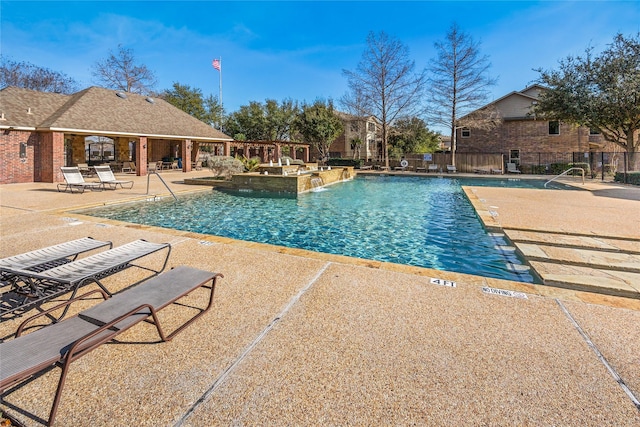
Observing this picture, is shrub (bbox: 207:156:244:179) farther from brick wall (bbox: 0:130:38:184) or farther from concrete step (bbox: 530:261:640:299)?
concrete step (bbox: 530:261:640:299)

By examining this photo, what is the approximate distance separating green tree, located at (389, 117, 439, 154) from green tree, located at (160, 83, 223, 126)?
71.2 ft

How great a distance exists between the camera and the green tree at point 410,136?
35.0 meters

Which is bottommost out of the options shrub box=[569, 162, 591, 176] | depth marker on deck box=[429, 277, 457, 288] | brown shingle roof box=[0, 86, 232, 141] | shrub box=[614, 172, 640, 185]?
depth marker on deck box=[429, 277, 457, 288]

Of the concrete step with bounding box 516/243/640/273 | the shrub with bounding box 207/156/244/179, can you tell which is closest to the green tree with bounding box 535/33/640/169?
the concrete step with bounding box 516/243/640/273

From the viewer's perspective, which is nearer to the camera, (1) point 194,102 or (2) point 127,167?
(2) point 127,167

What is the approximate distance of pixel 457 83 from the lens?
28.4 meters

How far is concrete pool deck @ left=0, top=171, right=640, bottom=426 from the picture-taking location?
204cm

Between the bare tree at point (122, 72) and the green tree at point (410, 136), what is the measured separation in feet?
87.3

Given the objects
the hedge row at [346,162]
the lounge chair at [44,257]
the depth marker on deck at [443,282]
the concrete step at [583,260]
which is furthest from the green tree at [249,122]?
the depth marker on deck at [443,282]

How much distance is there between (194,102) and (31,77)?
15349mm

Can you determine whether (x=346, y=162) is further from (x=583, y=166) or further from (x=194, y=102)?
(x=194, y=102)

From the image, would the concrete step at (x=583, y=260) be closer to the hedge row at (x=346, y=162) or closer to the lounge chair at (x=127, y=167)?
the lounge chair at (x=127, y=167)

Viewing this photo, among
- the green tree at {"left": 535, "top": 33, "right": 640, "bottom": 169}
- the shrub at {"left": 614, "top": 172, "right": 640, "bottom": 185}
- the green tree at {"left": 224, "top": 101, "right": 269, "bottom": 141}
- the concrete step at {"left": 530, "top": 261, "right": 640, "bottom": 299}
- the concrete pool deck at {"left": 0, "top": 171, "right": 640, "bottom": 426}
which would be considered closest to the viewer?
the concrete pool deck at {"left": 0, "top": 171, "right": 640, "bottom": 426}

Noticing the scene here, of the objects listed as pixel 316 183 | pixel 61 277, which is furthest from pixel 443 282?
pixel 316 183
